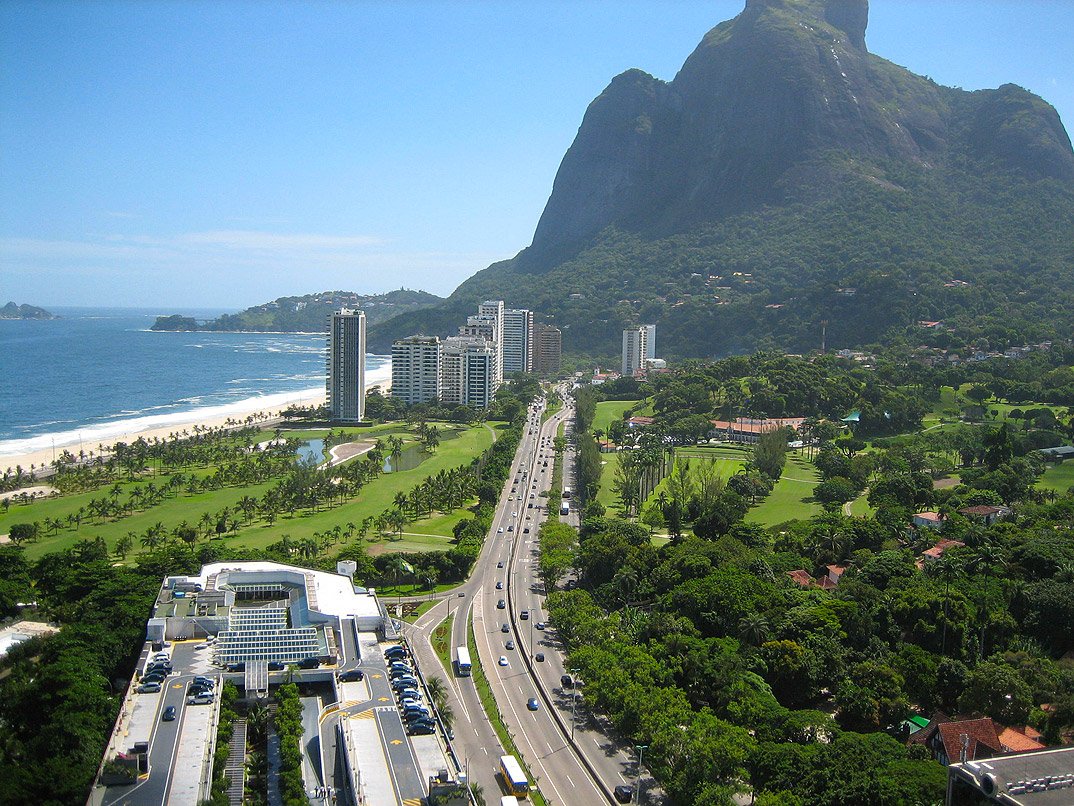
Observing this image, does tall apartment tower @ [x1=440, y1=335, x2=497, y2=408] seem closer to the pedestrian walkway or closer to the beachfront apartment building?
the beachfront apartment building

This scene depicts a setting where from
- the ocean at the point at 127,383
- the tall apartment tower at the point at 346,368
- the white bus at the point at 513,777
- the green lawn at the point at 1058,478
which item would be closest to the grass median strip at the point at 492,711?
the white bus at the point at 513,777

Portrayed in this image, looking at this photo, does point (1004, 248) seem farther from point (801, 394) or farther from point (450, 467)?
point (450, 467)

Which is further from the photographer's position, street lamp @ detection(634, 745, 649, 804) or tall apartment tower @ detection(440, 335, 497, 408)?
tall apartment tower @ detection(440, 335, 497, 408)

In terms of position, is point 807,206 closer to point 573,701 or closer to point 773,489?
point 773,489

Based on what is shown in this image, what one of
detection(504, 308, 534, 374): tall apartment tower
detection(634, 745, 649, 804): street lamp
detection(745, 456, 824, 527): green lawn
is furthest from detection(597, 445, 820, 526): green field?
detection(504, 308, 534, 374): tall apartment tower

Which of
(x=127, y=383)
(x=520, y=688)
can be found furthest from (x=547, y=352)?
(x=520, y=688)

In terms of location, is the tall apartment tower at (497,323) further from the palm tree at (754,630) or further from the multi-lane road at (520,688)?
the palm tree at (754,630)
